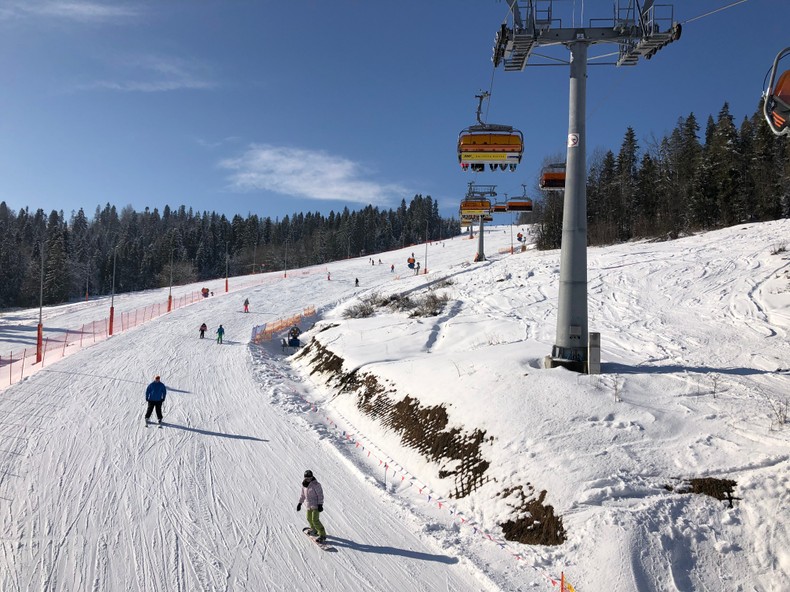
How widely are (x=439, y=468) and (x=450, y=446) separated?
0.50 metres

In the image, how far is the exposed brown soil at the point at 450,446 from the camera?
7.29 meters

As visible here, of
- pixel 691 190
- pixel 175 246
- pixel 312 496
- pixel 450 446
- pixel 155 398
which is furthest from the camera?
pixel 175 246

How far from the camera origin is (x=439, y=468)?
9.70m

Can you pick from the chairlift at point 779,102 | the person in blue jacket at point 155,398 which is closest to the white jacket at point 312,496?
the person in blue jacket at point 155,398

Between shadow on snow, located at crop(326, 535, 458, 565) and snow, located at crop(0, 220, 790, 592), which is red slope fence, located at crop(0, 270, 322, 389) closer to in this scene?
snow, located at crop(0, 220, 790, 592)

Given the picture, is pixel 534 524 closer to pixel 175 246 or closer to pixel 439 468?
pixel 439 468

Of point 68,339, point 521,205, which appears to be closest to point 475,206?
point 521,205

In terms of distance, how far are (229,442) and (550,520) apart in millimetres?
8250

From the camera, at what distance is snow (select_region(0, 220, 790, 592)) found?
6461 mm

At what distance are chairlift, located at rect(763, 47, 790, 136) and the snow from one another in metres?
4.44

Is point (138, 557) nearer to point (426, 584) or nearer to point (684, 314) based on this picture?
point (426, 584)

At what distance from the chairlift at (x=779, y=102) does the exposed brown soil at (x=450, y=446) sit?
6088 mm

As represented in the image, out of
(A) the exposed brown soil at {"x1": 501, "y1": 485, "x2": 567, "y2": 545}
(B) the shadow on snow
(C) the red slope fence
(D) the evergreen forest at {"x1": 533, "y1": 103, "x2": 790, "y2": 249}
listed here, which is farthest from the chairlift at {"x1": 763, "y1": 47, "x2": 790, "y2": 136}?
(D) the evergreen forest at {"x1": 533, "y1": 103, "x2": 790, "y2": 249}

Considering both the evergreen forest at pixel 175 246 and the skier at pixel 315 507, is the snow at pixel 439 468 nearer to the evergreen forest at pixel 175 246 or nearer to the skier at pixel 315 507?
the skier at pixel 315 507
